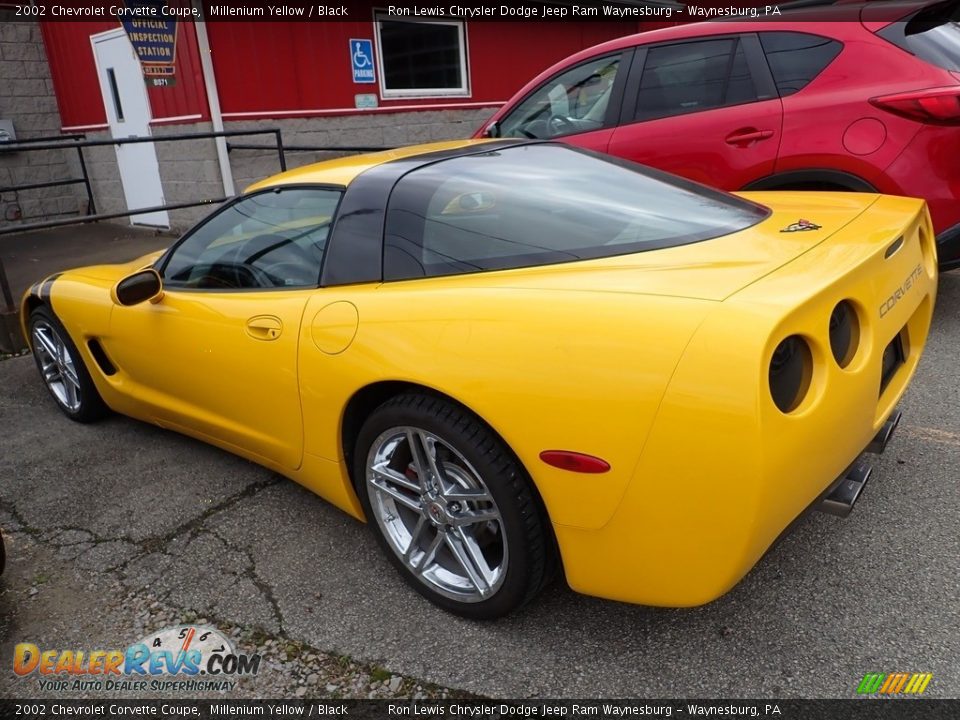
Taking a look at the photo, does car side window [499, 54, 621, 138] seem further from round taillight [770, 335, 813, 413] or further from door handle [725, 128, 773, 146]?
round taillight [770, 335, 813, 413]

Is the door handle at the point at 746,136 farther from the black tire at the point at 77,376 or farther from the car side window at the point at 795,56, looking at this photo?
the black tire at the point at 77,376

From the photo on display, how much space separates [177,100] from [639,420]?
801 cm

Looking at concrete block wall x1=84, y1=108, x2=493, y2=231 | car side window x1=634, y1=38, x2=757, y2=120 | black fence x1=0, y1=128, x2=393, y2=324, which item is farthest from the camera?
concrete block wall x1=84, y1=108, x2=493, y2=231

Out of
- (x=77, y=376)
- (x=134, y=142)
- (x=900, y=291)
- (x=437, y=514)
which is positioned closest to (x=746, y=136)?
(x=900, y=291)

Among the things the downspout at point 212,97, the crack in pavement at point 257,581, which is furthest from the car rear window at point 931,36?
the downspout at point 212,97

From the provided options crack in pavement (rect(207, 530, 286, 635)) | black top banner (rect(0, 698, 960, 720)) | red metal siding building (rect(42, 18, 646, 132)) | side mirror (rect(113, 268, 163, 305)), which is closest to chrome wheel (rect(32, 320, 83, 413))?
side mirror (rect(113, 268, 163, 305))

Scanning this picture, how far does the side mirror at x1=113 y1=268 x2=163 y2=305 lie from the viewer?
289 centimetres

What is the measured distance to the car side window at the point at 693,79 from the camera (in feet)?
14.1

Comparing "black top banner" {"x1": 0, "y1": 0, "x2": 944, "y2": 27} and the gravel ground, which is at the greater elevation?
"black top banner" {"x1": 0, "y1": 0, "x2": 944, "y2": 27}

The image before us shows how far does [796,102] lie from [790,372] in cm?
297

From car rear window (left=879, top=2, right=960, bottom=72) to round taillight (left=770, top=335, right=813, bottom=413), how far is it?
2.95 m

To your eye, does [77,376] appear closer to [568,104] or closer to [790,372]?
[790,372]

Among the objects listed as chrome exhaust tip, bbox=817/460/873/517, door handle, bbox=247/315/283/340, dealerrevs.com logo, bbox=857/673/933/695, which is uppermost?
door handle, bbox=247/315/283/340

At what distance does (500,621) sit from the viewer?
2191 mm
